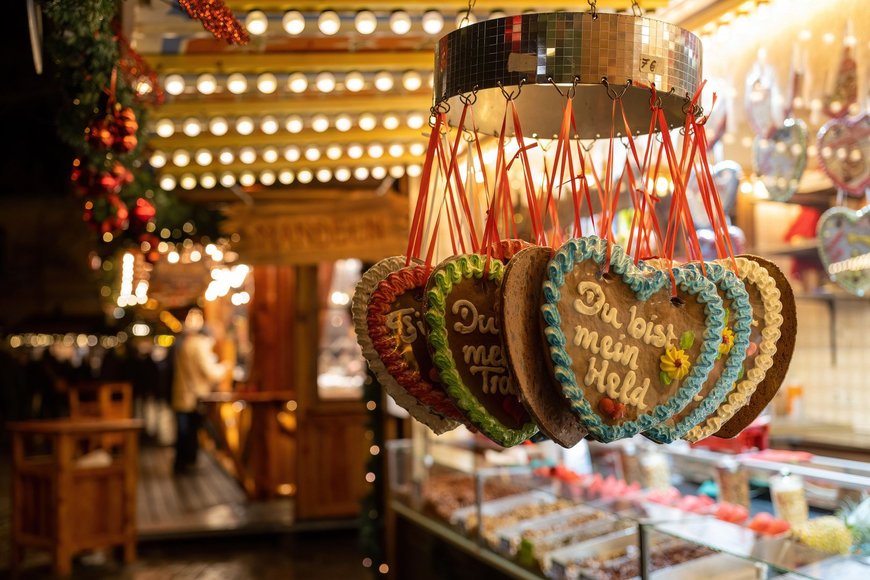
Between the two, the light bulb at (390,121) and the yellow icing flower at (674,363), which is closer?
the yellow icing flower at (674,363)

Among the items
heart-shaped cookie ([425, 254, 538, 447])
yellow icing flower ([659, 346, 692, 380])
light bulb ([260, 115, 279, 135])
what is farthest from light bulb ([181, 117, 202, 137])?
yellow icing flower ([659, 346, 692, 380])

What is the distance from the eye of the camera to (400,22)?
3602 mm

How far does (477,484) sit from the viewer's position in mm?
4312

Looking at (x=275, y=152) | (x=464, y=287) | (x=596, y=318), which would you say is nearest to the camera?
(x=596, y=318)

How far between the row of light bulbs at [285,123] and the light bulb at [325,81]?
521 mm

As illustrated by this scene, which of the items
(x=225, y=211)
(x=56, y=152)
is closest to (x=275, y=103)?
(x=225, y=211)

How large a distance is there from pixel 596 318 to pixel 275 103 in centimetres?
390

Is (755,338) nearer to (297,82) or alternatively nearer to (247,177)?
(297,82)

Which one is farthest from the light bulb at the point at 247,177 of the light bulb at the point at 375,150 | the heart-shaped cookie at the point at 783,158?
the heart-shaped cookie at the point at 783,158

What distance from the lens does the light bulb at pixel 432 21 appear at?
368 centimetres

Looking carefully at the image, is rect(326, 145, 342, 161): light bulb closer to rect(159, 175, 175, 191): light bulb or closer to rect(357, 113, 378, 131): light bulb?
rect(357, 113, 378, 131): light bulb

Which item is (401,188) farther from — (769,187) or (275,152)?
(769,187)

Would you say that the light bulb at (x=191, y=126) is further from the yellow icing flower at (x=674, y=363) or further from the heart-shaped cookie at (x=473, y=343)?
the yellow icing flower at (x=674, y=363)

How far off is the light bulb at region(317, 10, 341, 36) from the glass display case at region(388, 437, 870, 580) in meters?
2.14
